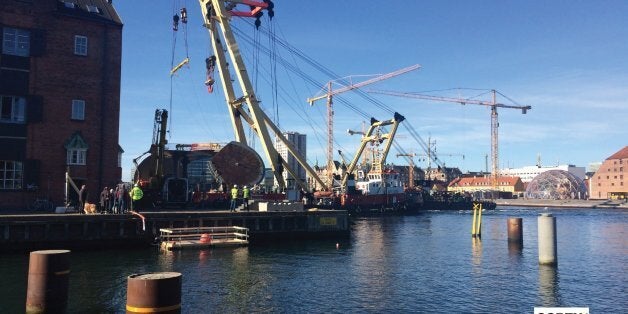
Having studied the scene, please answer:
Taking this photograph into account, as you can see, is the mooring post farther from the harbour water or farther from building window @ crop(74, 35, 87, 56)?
building window @ crop(74, 35, 87, 56)

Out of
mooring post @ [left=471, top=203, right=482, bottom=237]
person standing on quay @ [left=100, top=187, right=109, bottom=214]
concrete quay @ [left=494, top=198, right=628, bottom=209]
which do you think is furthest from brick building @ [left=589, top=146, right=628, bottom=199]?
person standing on quay @ [left=100, top=187, right=109, bottom=214]

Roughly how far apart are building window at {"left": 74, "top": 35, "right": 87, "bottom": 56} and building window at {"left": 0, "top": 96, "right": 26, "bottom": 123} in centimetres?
555

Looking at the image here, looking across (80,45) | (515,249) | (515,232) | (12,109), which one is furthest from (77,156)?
(515,232)

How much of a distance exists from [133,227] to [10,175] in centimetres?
1298

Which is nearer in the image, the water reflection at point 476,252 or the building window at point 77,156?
the water reflection at point 476,252

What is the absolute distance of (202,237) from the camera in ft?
105

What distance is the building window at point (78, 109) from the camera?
40.4m

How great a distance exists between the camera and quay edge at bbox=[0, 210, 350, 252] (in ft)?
94.9

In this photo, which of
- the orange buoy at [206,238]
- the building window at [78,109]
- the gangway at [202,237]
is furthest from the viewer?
the building window at [78,109]

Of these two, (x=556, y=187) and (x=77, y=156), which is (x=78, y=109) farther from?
(x=556, y=187)

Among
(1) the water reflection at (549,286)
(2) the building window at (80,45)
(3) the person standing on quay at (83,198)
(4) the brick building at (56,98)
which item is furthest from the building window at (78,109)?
(1) the water reflection at (549,286)

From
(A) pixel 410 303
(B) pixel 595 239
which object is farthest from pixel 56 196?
(B) pixel 595 239

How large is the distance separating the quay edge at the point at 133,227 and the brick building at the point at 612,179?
6331 inches

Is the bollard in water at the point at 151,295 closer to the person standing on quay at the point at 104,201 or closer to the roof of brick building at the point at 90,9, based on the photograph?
the person standing on quay at the point at 104,201
